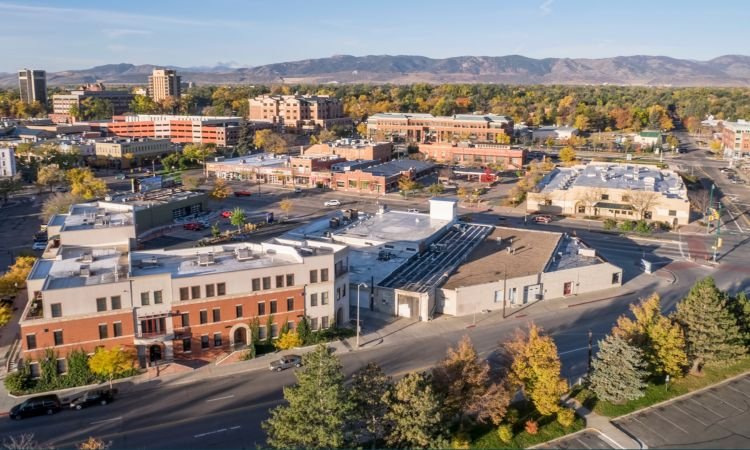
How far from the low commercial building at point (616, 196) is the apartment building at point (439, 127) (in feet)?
160

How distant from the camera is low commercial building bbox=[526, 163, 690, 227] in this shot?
66.8 meters

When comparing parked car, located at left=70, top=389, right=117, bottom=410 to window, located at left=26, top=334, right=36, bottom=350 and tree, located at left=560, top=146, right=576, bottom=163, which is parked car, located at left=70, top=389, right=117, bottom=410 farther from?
tree, located at left=560, top=146, right=576, bottom=163

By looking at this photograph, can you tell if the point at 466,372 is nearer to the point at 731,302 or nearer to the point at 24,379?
the point at 731,302

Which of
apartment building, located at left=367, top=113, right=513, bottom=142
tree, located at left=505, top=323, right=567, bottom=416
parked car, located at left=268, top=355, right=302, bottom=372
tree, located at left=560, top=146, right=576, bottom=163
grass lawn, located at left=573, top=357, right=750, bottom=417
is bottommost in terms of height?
grass lawn, located at left=573, top=357, right=750, bottom=417

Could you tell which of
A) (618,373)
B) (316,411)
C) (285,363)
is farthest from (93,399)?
(618,373)

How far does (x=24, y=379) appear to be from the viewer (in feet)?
96.3

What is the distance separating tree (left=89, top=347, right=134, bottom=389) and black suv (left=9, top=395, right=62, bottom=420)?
8.28 feet

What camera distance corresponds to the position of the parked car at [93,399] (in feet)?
91.5

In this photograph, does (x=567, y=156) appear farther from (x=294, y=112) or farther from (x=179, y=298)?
(x=179, y=298)

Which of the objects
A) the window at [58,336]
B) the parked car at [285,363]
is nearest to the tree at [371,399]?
the parked car at [285,363]

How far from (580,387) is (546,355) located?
174 inches

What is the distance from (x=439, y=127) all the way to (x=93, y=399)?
115169 millimetres

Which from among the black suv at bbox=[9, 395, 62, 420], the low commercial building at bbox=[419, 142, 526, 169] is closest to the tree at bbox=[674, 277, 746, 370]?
the black suv at bbox=[9, 395, 62, 420]

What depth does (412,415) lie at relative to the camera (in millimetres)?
22516
